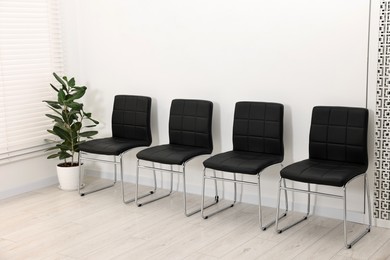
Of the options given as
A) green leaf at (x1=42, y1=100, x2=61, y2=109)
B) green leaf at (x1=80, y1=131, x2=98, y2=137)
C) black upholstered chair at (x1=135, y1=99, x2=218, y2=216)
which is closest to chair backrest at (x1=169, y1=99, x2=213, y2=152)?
black upholstered chair at (x1=135, y1=99, x2=218, y2=216)

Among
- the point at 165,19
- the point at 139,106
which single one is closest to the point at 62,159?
the point at 139,106

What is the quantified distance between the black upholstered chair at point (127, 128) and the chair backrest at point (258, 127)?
2.96 ft

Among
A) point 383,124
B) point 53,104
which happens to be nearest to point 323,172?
point 383,124

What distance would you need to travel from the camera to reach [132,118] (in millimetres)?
4828

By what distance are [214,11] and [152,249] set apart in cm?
203

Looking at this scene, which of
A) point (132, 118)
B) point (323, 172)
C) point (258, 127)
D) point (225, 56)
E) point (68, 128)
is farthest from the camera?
point (68, 128)

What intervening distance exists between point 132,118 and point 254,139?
4.05 feet

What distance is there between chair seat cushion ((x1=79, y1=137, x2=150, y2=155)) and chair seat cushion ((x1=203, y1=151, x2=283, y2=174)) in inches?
34.5

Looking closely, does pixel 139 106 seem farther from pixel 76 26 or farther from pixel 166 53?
pixel 76 26

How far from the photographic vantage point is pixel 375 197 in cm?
386

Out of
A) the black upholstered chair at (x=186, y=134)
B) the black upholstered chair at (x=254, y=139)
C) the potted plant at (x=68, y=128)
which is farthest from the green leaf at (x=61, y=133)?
the black upholstered chair at (x=254, y=139)

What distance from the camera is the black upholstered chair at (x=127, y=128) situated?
4641mm

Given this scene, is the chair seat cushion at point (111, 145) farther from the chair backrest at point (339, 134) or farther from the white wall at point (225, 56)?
the chair backrest at point (339, 134)

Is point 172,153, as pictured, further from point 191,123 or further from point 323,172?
point 323,172
